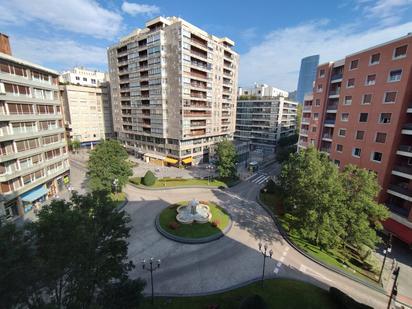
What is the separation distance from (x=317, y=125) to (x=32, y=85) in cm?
5471

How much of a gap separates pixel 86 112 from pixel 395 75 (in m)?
86.1

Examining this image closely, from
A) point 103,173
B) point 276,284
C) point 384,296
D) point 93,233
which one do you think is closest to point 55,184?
point 103,173

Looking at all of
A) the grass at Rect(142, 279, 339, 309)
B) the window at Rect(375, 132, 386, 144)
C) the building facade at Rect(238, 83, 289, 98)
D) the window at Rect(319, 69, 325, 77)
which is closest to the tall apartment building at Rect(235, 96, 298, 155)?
the building facade at Rect(238, 83, 289, 98)

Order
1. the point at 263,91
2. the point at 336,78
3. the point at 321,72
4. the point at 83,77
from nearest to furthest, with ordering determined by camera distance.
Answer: the point at 336,78 < the point at 321,72 < the point at 83,77 < the point at 263,91

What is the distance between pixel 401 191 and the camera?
90.5 ft

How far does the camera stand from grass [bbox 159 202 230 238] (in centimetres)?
2675

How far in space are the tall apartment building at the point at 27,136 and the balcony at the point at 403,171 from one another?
54345 millimetres

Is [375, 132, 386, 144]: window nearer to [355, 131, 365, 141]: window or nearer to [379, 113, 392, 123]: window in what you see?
[379, 113, 392, 123]: window

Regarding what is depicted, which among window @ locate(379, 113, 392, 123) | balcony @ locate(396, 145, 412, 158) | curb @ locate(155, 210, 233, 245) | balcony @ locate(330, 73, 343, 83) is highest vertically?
balcony @ locate(330, 73, 343, 83)

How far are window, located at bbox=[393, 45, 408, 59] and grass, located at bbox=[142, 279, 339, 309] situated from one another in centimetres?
3385

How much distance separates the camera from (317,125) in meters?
44.5

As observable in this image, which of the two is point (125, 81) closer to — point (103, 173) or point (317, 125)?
point (103, 173)

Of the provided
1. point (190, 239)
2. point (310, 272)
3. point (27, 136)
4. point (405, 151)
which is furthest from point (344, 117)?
point (27, 136)

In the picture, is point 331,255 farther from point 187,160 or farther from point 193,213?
point 187,160
